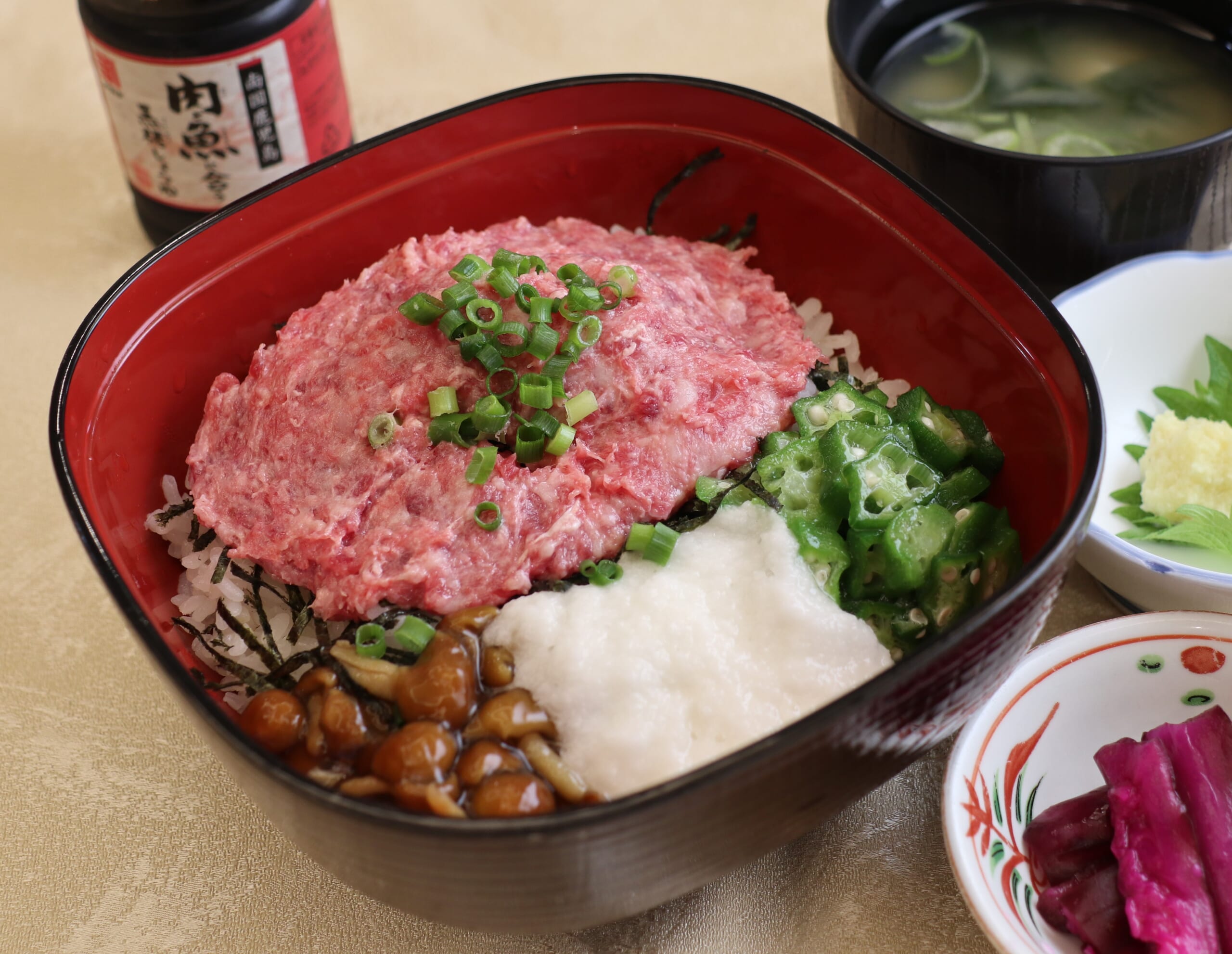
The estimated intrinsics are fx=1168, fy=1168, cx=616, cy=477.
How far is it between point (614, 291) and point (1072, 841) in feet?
3.89

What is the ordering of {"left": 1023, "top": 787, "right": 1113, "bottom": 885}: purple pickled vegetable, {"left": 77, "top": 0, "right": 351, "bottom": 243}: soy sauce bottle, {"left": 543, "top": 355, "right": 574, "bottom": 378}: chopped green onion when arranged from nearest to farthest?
{"left": 1023, "top": 787, "right": 1113, "bottom": 885}: purple pickled vegetable, {"left": 543, "top": 355, "right": 574, "bottom": 378}: chopped green onion, {"left": 77, "top": 0, "right": 351, "bottom": 243}: soy sauce bottle

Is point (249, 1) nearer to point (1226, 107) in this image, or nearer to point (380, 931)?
point (380, 931)

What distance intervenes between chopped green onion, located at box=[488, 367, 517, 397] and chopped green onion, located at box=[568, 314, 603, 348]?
0.38 ft

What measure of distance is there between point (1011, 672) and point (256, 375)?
1.45 metres

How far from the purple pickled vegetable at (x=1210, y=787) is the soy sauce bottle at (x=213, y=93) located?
229 centimetres

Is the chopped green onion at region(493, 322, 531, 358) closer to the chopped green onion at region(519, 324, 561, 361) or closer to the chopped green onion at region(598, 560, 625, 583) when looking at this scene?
the chopped green onion at region(519, 324, 561, 361)

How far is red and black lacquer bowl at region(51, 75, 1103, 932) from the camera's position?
56.9 inches

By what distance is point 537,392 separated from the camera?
6.57 ft

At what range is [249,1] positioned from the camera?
259 cm

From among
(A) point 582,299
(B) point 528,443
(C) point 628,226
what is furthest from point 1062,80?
(B) point 528,443

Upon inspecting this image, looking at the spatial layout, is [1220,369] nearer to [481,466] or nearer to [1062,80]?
[1062,80]

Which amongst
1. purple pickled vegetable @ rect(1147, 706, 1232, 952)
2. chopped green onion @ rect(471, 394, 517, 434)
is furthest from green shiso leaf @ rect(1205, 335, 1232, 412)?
chopped green onion @ rect(471, 394, 517, 434)

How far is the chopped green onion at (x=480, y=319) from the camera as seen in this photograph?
2.07 m

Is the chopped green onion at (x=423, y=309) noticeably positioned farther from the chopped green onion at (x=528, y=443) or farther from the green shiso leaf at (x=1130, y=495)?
the green shiso leaf at (x=1130, y=495)
